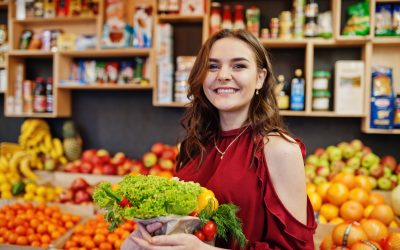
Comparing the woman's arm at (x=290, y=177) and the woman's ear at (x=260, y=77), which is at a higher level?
the woman's ear at (x=260, y=77)

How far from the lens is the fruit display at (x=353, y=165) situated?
110 inches

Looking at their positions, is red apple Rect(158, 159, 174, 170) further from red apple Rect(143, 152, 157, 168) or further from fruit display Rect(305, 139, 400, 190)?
fruit display Rect(305, 139, 400, 190)

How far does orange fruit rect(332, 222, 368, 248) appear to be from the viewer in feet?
5.91

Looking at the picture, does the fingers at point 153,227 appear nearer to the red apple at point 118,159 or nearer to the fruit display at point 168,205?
the fruit display at point 168,205

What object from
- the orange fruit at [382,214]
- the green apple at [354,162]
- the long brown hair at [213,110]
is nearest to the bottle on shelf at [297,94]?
the green apple at [354,162]

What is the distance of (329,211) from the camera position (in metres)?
2.35

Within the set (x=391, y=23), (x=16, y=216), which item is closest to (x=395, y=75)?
(x=391, y=23)

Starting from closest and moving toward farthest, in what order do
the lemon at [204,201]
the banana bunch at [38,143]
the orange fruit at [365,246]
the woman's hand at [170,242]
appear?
the woman's hand at [170,242], the lemon at [204,201], the orange fruit at [365,246], the banana bunch at [38,143]

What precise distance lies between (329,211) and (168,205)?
152 centimetres

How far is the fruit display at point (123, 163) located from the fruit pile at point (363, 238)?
148 cm

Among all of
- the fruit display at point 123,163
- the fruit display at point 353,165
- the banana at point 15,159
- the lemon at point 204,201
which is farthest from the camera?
the banana at point 15,159

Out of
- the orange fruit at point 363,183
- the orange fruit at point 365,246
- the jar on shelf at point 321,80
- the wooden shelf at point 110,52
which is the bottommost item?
the orange fruit at point 365,246

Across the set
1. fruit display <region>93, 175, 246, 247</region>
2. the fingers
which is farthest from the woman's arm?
the fingers

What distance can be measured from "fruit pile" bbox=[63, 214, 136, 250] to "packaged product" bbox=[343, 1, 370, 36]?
2.05m
